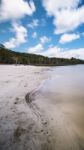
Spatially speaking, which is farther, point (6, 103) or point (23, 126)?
point (6, 103)

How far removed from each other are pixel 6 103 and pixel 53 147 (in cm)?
374

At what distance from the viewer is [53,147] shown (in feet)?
11.5

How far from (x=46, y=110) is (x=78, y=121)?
1.55 metres

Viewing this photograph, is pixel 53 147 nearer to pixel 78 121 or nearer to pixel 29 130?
pixel 29 130

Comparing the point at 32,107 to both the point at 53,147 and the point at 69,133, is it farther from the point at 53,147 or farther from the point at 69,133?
the point at 53,147

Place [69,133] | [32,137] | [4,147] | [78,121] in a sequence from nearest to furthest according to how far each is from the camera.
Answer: [4,147] → [32,137] → [69,133] → [78,121]

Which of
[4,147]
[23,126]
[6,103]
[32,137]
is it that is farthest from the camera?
[6,103]

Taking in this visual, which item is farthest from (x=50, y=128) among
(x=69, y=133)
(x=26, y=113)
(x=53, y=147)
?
(x=26, y=113)

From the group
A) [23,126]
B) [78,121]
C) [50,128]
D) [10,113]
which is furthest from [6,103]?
[78,121]

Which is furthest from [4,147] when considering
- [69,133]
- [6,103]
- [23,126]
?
[6,103]

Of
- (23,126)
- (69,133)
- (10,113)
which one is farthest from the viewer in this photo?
(10,113)

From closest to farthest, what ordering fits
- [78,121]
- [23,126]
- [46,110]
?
[23,126], [78,121], [46,110]

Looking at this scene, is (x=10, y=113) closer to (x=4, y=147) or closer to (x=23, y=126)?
(x=23, y=126)

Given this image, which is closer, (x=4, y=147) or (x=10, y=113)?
(x=4, y=147)
